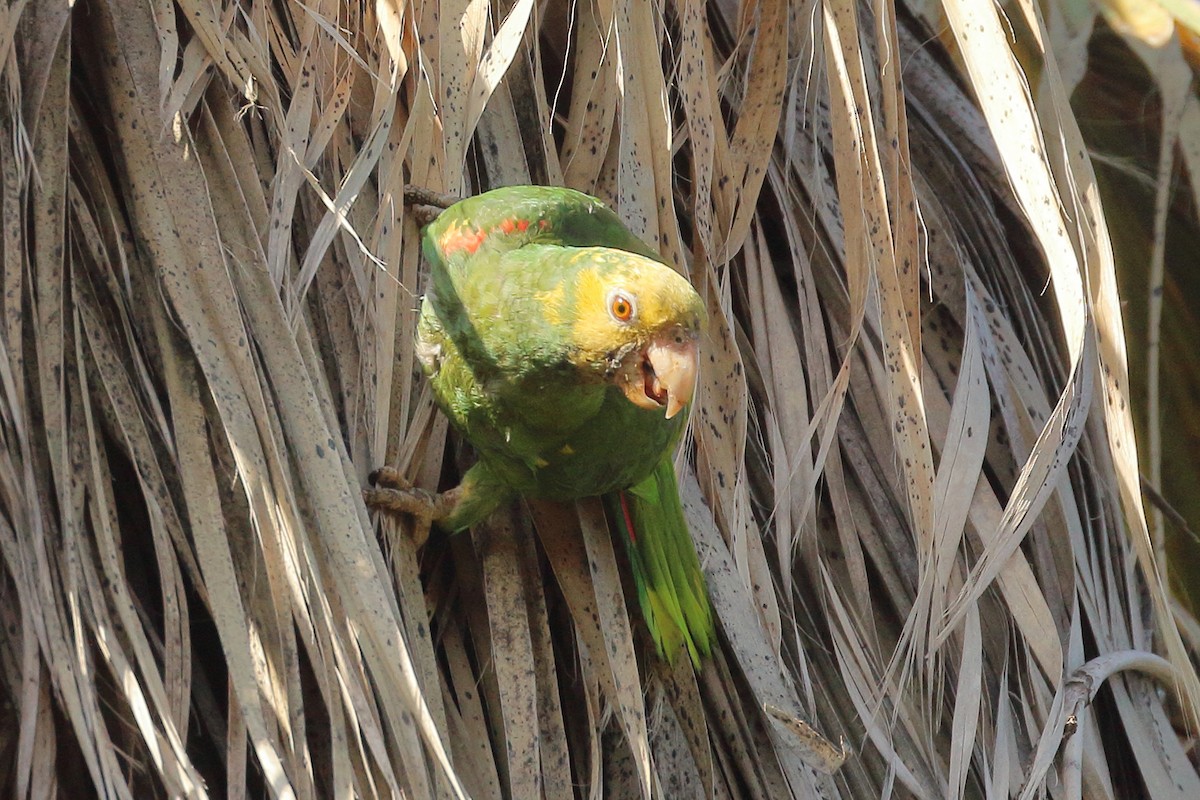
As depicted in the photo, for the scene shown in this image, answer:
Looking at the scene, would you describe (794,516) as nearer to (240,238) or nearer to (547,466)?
(547,466)

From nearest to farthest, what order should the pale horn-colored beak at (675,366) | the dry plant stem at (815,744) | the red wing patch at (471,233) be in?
1. the pale horn-colored beak at (675,366)
2. the dry plant stem at (815,744)
3. the red wing patch at (471,233)

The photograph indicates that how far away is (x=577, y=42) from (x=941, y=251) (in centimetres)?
108

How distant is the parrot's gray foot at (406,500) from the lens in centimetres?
225

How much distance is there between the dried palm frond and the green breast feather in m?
0.09

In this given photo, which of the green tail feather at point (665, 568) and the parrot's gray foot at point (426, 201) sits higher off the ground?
the parrot's gray foot at point (426, 201)

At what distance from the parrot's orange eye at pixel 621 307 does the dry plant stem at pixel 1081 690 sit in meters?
1.19

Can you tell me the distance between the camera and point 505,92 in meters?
2.73

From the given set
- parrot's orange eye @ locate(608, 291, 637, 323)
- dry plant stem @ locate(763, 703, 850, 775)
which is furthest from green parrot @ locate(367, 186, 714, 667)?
dry plant stem @ locate(763, 703, 850, 775)

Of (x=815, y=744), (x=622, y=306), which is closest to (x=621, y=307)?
(x=622, y=306)

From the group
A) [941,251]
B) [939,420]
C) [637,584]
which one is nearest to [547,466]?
[637,584]

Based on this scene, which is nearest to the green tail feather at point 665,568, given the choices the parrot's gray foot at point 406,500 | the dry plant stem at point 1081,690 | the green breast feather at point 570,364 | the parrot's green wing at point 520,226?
the green breast feather at point 570,364

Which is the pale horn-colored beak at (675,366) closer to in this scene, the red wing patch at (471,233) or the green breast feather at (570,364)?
the green breast feather at (570,364)

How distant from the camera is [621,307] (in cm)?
199

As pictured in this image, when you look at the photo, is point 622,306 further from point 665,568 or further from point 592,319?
point 665,568
